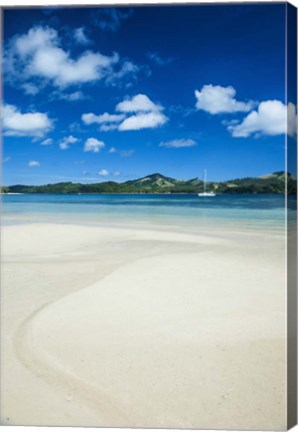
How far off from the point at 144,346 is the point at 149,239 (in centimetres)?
250

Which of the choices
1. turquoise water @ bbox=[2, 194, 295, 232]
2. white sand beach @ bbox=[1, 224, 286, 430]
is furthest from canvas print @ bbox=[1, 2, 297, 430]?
turquoise water @ bbox=[2, 194, 295, 232]

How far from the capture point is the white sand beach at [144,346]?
3.64 feet

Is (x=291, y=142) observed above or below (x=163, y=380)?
above

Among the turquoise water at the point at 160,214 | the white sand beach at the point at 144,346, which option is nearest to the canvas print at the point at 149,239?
the white sand beach at the point at 144,346

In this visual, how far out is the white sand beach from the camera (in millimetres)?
1108

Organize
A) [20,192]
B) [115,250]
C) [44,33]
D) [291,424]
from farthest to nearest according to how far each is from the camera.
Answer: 1. [115,250]
2. [20,192]
3. [44,33]
4. [291,424]

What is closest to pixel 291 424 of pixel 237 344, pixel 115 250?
pixel 237 344

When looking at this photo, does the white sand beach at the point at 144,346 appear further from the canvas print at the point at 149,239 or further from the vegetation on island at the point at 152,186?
the vegetation on island at the point at 152,186

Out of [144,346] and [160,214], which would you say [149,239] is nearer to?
[160,214]

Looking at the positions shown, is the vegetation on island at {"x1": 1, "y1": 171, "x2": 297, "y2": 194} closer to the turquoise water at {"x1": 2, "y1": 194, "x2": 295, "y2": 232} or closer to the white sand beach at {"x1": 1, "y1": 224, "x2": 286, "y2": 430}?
the white sand beach at {"x1": 1, "y1": 224, "x2": 286, "y2": 430}

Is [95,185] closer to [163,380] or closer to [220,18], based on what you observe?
[220,18]

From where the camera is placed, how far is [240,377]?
1.19m

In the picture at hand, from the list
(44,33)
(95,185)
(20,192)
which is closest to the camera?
(44,33)

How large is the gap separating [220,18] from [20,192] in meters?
1.59
